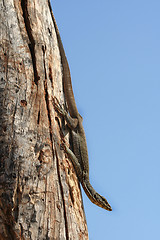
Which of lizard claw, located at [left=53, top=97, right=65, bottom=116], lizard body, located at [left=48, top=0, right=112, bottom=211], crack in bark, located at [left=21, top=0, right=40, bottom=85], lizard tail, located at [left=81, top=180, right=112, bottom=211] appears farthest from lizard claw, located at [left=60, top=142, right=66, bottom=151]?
lizard tail, located at [left=81, top=180, right=112, bottom=211]

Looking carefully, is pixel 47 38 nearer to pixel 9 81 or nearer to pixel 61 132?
pixel 9 81

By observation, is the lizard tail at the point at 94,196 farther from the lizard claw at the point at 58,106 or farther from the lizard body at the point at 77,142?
the lizard claw at the point at 58,106

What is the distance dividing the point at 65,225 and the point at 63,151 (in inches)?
34.8

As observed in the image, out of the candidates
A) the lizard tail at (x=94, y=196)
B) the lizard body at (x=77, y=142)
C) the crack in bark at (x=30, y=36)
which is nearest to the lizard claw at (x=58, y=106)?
the lizard body at (x=77, y=142)

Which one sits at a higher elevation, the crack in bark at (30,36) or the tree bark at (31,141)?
the crack in bark at (30,36)

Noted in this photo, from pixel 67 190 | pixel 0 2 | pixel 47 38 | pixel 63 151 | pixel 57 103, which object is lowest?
pixel 67 190

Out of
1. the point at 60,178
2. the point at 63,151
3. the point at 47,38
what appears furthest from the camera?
the point at 47,38

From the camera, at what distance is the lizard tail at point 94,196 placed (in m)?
5.01

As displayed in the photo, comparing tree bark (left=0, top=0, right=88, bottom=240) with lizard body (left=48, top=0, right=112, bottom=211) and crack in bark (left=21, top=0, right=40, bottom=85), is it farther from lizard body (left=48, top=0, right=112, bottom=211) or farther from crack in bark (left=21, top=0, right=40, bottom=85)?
lizard body (left=48, top=0, right=112, bottom=211)

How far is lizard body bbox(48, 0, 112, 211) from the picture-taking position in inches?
167

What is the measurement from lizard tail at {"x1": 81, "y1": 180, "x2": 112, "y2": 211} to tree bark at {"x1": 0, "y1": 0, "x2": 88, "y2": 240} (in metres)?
1.03

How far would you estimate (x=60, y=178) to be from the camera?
352cm

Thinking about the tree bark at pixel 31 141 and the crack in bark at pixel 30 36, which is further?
the crack in bark at pixel 30 36

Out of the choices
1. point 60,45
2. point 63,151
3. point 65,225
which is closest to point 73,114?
point 60,45
